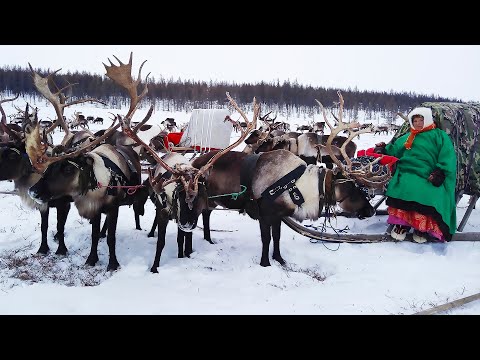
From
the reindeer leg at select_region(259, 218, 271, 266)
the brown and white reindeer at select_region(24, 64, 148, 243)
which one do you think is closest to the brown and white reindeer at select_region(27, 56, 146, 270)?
the brown and white reindeer at select_region(24, 64, 148, 243)

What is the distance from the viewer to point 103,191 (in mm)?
5148

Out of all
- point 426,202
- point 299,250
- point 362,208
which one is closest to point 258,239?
point 299,250

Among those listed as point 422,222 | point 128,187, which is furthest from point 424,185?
point 128,187

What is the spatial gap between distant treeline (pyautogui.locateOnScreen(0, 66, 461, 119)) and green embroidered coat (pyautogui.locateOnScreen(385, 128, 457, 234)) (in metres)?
56.8

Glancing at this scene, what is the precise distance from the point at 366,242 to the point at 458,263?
1219 millimetres

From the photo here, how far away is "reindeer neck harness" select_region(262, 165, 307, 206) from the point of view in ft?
17.2

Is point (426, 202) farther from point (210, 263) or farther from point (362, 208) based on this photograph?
point (210, 263)

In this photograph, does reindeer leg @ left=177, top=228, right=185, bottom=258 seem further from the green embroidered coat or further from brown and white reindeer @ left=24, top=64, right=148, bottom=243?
the green embroidered coat

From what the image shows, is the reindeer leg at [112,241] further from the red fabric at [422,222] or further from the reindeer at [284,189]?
the red fabric at [422,222]

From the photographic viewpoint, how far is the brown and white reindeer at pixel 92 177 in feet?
15.9

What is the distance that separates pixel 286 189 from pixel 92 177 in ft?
8.19

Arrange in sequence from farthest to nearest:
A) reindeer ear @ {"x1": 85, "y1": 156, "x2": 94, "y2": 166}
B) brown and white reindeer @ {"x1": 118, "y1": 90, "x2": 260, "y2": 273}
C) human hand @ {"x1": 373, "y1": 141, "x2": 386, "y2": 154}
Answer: human hand @ {"x1": 373, "y1": 141, "x2": 386, "y2": 154} < reindeer ear @ {"x1": 85, "y1": 156, "x2": 94, "y2": 166} < brown and white reindeer @ {"x1": 118, "y1": 90, "x2": 260, "y2": 273}

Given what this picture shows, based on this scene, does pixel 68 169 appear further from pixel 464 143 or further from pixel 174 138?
pixel 464 143
